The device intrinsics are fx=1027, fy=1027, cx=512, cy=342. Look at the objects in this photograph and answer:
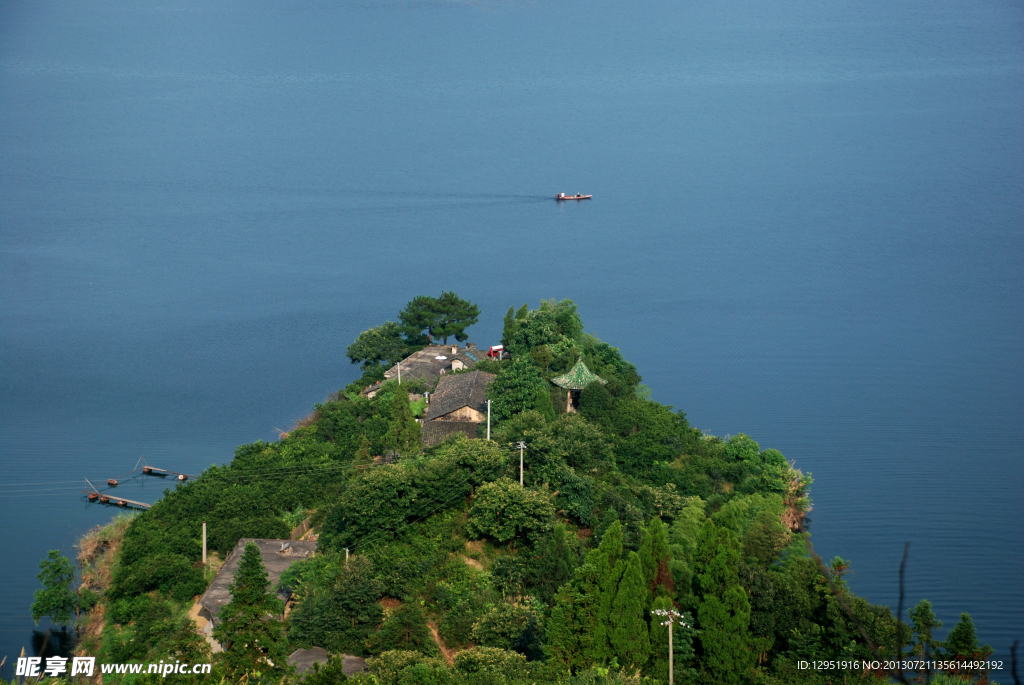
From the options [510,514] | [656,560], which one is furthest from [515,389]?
[656,560]

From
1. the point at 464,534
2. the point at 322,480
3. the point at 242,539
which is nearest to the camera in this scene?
the point at 464,534

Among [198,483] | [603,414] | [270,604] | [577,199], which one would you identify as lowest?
[270,604]

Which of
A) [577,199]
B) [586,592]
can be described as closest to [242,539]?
[586,592]

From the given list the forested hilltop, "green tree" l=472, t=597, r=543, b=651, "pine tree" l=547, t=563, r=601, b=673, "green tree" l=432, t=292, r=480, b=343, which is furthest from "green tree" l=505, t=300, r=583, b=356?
"pine tree" l=547, t=563, r=601, b=673

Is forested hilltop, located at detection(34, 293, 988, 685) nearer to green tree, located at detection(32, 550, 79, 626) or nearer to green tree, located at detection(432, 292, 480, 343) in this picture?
green tree, located at detection(32, 550, 79, 626)

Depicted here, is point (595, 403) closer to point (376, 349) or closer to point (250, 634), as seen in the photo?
point (376, 349)

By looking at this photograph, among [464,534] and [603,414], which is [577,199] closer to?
[603,414]
